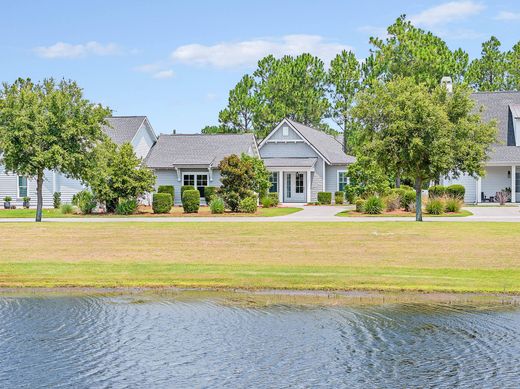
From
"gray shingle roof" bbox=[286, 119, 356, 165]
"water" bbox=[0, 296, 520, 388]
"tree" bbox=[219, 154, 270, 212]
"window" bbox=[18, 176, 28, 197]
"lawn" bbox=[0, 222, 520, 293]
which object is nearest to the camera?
"water" bbox=[0, 296, 520, 388]

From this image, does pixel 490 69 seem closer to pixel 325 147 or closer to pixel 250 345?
pixel 325 147

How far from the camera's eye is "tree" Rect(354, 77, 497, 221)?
109 feet

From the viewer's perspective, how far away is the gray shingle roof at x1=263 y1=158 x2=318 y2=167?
56.6m

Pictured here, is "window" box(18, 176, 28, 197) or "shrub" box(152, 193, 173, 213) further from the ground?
"window" box(18, 176, 28, 197)

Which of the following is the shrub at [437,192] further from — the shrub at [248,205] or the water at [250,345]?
the water at [250,345]

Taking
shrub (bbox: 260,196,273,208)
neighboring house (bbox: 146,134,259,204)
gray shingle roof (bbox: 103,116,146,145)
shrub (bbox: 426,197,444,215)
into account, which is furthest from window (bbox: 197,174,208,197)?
shrub (bbox: 426,197,444,215)

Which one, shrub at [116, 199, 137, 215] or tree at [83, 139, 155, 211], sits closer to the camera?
shrub at [116, 199, 137, 215]

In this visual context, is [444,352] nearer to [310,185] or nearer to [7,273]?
[7,273]

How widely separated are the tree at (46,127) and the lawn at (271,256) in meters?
5.18

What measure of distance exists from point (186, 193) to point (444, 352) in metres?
32.6

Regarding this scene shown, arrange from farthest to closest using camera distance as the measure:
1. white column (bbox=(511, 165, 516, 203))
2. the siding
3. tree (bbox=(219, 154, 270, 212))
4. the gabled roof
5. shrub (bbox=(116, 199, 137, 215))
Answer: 1. the gabled roof
2. the siding
3. white column (bbox=(511, 165, 516, 203))
4. tree (bbox=(219, 154, 270, 212))
5. shrub (bbox=(116, 199, 137, 215))

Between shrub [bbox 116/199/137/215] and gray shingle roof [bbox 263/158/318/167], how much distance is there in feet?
55.4

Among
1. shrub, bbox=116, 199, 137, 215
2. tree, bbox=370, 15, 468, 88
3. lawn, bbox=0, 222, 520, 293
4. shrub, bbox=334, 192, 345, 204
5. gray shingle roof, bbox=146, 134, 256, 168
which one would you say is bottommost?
lawn, bbox=0, 222, 520, 293

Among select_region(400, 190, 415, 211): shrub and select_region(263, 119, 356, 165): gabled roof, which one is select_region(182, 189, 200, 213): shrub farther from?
select_region(263, 119, 356, 165): gabled roof
